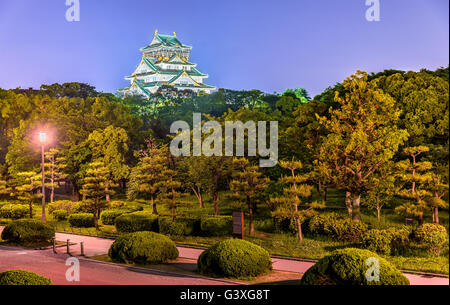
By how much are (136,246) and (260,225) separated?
9.08m

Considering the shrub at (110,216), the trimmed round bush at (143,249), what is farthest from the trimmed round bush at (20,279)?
the shrub at (110,216)

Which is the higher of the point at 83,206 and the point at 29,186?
the point at 29,186

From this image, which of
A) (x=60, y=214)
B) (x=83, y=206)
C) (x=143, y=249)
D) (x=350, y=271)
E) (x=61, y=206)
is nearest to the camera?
(x=350, y=271)

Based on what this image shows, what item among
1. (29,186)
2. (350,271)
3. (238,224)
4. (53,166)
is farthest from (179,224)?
(53,166)

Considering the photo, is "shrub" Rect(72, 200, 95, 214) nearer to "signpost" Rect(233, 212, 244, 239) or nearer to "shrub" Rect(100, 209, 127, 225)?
"shrub" Rect(100, 209, 127, 225)

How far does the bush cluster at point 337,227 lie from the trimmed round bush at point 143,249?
7.00m

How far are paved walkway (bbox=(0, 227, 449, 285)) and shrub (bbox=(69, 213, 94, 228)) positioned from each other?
211 centimetres

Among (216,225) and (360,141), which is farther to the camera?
(216,225)

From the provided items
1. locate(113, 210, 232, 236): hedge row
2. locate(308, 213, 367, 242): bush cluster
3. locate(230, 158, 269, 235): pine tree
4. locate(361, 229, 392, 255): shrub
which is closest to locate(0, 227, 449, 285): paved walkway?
locate(113, 210, 232, 236): hedge row

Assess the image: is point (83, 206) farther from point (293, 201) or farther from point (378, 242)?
point (378, 242)

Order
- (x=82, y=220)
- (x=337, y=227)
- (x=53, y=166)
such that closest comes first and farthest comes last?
(x=337, y=227), (x=82, y=220), (x=53, y=166)

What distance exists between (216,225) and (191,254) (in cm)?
385

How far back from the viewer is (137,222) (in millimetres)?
24688

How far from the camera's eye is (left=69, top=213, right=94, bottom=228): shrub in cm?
2741
